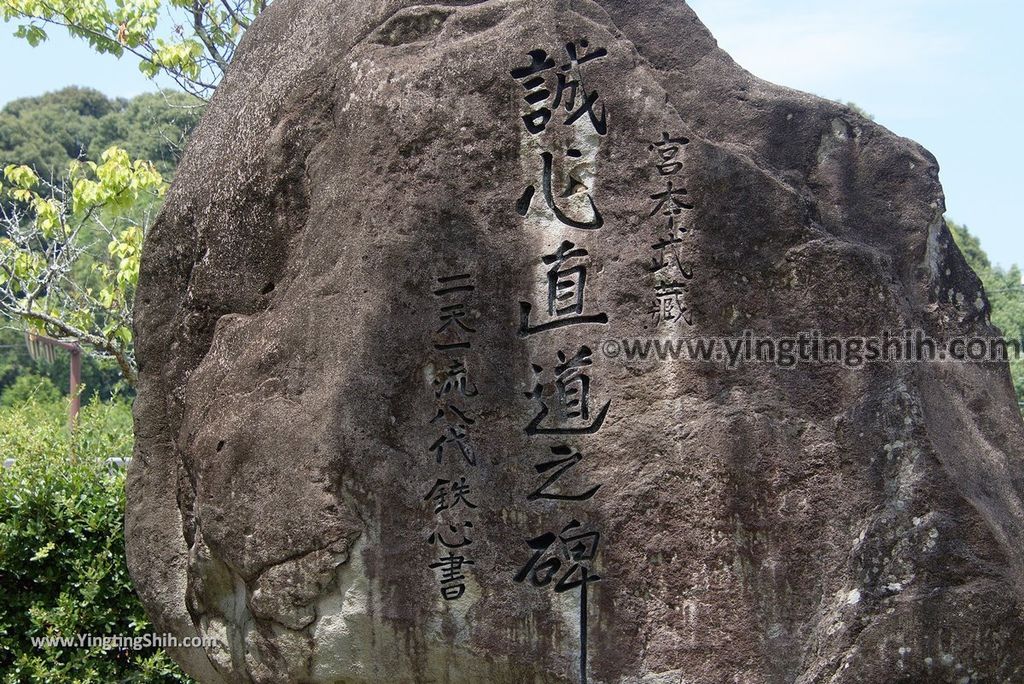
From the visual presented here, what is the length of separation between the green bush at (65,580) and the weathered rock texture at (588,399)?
5.66 feet

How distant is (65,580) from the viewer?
17.7ft

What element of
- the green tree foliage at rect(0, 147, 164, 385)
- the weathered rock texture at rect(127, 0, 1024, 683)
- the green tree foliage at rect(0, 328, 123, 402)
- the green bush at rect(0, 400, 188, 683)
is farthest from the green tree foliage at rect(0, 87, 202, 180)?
the weathered rock texture at rect(127, 0, 1024, 683)

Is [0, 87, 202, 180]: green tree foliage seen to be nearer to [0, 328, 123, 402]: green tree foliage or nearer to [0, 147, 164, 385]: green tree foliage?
[0, 328, 123, 402]: green tree foliage

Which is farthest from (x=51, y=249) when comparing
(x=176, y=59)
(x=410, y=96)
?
(x=410, y=96)

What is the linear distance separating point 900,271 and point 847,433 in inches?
23.7

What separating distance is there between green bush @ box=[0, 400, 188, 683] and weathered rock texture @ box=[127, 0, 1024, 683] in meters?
1.73

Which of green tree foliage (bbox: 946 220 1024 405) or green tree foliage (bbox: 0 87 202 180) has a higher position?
green tree foliage (bbox: 0 87 202 180)

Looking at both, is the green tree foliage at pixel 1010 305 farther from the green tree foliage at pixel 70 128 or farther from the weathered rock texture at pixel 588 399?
the green tree foliage at pixel 70 128

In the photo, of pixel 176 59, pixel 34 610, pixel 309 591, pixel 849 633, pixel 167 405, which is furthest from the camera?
pixel 176 59

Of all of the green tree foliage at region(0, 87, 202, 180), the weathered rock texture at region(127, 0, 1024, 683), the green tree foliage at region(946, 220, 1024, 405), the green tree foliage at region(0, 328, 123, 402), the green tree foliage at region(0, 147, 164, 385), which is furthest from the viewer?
the green tree foliage at region(0, 328, 123, 402)

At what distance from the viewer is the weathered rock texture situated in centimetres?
306

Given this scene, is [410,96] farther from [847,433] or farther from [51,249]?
[51,249]

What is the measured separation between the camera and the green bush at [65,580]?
5199 millimetres

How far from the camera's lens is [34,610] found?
17.0 ft
